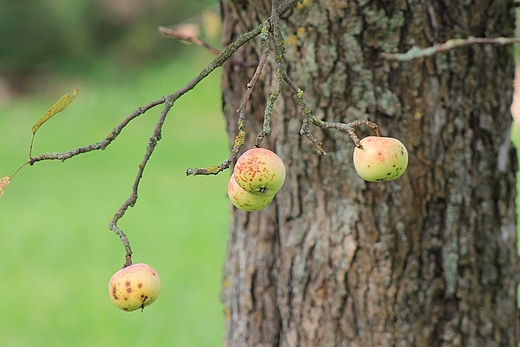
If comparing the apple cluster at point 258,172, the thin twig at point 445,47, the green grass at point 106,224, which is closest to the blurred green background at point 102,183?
the green grass at point 106,224

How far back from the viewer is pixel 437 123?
61.9 inches

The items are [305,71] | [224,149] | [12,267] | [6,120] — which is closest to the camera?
[305,71]

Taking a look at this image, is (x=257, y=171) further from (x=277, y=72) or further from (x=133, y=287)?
(x=133, y=287)

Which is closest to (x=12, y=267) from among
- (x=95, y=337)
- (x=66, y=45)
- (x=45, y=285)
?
(x=45, y=285)

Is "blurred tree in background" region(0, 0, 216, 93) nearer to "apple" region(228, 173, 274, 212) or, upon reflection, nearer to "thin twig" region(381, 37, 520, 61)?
"thin twig" region(381, 37, 520, 61)

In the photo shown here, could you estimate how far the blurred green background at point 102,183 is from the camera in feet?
12.4

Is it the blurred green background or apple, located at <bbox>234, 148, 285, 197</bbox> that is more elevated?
the blurred green background

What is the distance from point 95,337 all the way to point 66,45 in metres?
7.84

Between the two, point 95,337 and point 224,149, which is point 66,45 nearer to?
point 224,149

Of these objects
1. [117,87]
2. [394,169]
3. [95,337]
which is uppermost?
[117,87]

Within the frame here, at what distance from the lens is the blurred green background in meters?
3.79

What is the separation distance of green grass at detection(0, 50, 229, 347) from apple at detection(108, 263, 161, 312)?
2.54 meters

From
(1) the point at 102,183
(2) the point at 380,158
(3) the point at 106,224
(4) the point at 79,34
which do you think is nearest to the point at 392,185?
(2) the point at 380,158

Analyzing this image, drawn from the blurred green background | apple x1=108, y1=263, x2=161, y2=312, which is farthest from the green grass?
apple x1=108, y1=263, x2=161, y2=312
